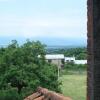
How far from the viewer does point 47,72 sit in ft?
71.2

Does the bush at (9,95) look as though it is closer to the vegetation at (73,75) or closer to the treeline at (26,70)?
the treeline at (26,70)

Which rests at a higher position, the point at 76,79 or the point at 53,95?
the point at 53,95

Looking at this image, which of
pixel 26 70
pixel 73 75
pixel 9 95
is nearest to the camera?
pixel 9 95

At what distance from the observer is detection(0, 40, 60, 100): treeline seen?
821 inches

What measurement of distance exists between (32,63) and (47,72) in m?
0.80

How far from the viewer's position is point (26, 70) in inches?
839

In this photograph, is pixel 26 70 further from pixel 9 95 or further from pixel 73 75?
pixel 73 75

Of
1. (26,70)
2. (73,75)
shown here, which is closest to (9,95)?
(26,70)

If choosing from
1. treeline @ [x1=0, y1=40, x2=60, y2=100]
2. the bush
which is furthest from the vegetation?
the bush

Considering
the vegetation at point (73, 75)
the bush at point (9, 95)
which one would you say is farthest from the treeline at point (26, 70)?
the vegetation at point (73, 75)

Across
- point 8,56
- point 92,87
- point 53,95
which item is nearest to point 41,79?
point 8,56

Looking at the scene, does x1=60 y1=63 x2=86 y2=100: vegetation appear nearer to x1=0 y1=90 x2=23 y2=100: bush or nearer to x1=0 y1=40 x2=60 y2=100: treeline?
x1=0 y1=40 x2=60 y2=100: treeline

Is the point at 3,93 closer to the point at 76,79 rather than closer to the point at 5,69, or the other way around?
the point at 5,69

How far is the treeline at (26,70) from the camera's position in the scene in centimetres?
2084
